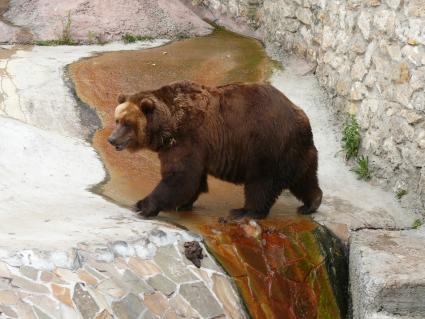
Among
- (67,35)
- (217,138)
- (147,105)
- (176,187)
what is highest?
(147,105)

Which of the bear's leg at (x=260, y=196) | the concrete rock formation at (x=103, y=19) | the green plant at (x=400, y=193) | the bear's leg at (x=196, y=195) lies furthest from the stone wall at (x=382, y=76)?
the concrete rock formation at (x=103, y=19)

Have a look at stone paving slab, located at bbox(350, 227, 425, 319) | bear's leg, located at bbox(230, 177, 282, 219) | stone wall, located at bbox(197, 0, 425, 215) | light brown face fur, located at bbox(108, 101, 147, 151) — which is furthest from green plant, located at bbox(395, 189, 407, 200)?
light brown face fur, located at bbox(108, 101, 147, 151)

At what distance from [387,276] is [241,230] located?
1229mm

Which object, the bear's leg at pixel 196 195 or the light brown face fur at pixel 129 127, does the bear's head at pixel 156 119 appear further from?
the bear's leg at pixel 196 195

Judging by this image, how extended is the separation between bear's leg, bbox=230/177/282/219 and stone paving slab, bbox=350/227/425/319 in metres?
0.76

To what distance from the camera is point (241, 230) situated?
6.20 m

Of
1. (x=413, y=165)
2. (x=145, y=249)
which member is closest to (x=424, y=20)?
(x=413, y=165)

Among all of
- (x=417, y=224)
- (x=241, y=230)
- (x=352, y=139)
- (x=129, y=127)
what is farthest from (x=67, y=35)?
(x=417, y=224)

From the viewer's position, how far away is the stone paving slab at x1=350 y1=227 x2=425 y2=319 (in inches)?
221

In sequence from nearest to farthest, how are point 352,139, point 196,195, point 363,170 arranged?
point 196,195
point 363,170
point 352,139

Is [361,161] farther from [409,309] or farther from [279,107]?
[409,309]

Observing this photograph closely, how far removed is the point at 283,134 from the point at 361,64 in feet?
7.09

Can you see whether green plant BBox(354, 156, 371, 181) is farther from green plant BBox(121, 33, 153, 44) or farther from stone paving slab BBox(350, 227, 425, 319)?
green plant BBox(121, 33, 153, 44)

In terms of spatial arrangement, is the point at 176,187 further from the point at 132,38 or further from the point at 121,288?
the point at 132,38
